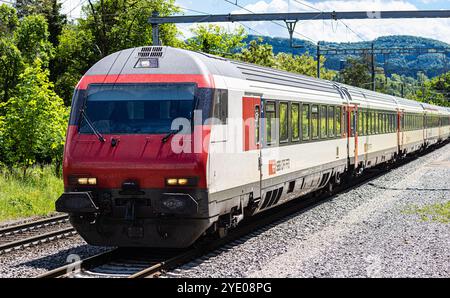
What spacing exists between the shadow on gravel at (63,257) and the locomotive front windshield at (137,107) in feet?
6.59

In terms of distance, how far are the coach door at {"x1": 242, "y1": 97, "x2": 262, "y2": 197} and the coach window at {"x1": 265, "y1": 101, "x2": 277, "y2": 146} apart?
1.38 feet

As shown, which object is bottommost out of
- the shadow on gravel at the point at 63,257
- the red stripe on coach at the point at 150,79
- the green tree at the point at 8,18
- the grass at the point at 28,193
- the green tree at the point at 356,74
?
the grass at the point at 28,193

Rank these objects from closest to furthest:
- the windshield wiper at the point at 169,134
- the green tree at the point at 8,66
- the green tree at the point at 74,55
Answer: the windshield wiper at the point at 169,134, the green tree at the point at 8,66, the green tree at the point at 74,55

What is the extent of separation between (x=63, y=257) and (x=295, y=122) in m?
6.00

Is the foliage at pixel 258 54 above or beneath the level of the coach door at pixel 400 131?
above

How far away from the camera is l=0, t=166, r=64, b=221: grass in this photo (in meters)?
15.9

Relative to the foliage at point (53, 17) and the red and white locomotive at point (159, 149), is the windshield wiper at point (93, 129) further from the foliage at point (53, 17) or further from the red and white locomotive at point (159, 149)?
the foliage at point (53, 17)

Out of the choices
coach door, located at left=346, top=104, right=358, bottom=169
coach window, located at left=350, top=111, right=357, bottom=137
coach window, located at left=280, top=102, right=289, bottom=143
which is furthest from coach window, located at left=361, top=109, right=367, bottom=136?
coach window, located at left=280, top=102, right=289, bottom=143

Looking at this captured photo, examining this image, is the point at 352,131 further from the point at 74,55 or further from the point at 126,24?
the point at 74,55

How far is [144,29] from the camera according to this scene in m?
48.2

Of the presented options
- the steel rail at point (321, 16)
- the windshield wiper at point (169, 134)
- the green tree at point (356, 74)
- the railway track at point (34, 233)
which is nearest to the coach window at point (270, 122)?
the windshield wiper at point (169, 134)

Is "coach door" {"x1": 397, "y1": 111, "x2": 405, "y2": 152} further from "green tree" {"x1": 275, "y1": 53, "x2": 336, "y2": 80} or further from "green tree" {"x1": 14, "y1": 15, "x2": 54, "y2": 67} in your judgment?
"green tree" {"x1": 275, "y1": 53, "x2": 336, "y2": 80}

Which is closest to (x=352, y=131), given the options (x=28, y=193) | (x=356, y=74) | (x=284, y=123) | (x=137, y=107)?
(x=284, y=123)

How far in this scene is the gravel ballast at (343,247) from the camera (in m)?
9.42
